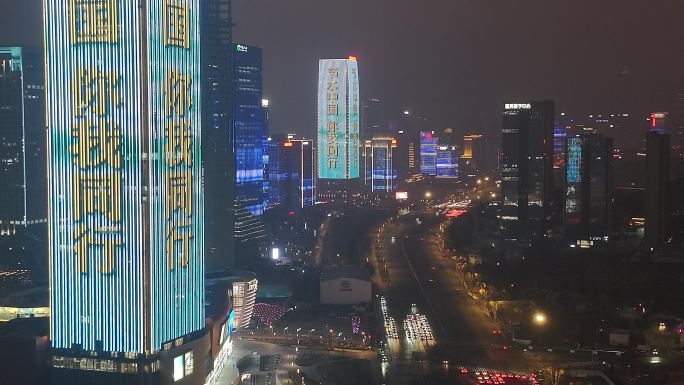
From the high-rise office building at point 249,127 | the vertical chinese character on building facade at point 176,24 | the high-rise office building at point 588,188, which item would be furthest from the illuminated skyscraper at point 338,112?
the vertical chinese character on building facade at point 176,24

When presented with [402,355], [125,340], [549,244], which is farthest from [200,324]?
[549,244]

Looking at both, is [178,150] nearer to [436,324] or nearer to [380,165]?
[436,324]

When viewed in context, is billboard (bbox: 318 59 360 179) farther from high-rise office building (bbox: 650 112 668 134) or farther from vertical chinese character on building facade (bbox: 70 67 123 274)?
vertical chinese character on building facade (bbox: 70 67 123 274)

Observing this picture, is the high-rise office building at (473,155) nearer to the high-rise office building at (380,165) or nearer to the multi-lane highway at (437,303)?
the high-rise office building at (380,165)

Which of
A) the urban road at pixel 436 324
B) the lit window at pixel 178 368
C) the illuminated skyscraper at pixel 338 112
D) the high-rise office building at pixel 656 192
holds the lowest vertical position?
the urban road at pixel 436 324

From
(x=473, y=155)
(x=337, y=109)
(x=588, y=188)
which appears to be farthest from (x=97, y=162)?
(x=473, y=155)

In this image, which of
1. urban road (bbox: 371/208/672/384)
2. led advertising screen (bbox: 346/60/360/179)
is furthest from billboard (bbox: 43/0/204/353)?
led advertising screen (bbox: 346/60/360/179)
